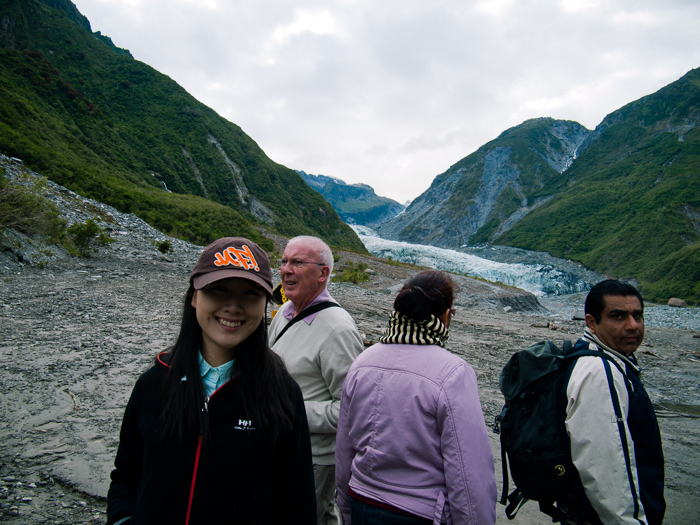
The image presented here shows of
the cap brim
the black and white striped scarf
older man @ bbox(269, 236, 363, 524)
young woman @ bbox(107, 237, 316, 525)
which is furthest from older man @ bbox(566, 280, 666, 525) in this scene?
the cap brim

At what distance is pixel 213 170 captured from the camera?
44.9 metres

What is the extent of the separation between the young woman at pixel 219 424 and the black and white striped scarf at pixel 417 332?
580 millimetres

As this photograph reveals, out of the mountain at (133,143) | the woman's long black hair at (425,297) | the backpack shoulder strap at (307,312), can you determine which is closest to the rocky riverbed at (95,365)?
the backpack shoulder strap at (307,312)

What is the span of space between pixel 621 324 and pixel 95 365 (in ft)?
18.4

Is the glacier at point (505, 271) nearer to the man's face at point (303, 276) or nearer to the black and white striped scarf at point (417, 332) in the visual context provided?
the man's face at point (303, 276)

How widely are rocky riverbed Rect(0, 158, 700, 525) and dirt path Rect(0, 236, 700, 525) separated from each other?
0.01 metres

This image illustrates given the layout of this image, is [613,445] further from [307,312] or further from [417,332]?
[307,312]

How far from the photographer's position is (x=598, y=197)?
230 feet

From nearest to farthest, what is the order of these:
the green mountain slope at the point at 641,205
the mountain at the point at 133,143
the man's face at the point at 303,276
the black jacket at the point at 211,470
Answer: the black jacket at the point at 211,470 < the man's face at the point at 303,276 < the mountain at the point at 133,143 < the green mountain slope at the point at 641,205

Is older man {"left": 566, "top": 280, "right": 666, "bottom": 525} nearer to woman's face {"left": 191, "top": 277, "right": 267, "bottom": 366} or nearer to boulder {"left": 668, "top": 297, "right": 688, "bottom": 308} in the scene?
woman's face {"left": 191, "top": 277, "right": 267, "bottom": 366}

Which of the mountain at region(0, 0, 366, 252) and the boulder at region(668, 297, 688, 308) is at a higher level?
the mountain at region(0, 0, 366, 252)

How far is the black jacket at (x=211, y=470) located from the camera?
3.87 ft

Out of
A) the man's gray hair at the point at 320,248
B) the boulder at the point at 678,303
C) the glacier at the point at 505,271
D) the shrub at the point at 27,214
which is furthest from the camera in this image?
the glacier at the point at 505,271

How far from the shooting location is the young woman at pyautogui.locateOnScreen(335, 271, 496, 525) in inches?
60.4
